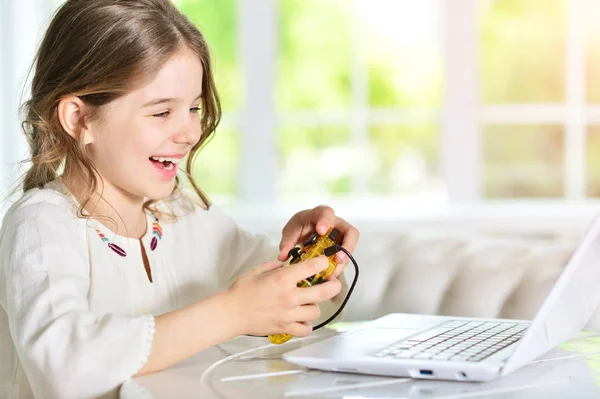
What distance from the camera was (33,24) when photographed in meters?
3.19

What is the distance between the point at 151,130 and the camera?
1.38 meters

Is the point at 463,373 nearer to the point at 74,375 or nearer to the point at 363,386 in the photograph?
the point at 363,386

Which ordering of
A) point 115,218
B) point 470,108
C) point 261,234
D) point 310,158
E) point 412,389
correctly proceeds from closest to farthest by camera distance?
1. point 412,389
2. point 115,218
3. point 261,234
4. point 470,108
5. point 310,158

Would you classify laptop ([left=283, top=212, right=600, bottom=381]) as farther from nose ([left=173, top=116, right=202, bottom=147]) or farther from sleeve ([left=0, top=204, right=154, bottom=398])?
nose ([left=173, top=116, right=202, bottom=147])

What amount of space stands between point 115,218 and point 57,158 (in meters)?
0.14

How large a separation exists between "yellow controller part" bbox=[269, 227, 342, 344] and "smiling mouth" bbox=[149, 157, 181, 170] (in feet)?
0.85

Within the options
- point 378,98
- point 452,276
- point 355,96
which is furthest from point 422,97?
point 452,276

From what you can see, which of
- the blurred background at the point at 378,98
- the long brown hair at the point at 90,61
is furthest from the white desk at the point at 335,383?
the blurred background at the point at 378,98

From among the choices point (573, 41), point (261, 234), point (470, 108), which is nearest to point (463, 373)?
point (261, 234)

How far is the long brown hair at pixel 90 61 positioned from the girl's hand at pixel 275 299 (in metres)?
0.40

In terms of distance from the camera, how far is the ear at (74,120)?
1411mm

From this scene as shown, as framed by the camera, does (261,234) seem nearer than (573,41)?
Yes

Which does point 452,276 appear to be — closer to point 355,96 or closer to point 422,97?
point 355,96

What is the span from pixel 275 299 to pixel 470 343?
24 centimetres
